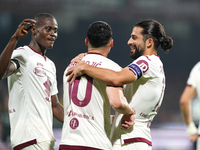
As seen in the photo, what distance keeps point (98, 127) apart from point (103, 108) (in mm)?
180

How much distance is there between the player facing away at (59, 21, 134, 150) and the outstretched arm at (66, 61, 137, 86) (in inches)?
2.6

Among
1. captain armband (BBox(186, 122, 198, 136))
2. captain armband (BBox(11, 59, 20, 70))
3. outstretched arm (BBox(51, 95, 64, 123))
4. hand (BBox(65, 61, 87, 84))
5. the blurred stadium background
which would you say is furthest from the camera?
the blurred stadium background

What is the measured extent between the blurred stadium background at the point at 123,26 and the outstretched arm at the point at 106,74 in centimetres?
849

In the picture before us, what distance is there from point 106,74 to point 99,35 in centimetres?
39

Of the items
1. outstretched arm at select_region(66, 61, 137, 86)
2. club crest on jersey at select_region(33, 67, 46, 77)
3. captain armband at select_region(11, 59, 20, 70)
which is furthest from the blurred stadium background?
outstretched arm at select_region(66, 61, 137, 86)

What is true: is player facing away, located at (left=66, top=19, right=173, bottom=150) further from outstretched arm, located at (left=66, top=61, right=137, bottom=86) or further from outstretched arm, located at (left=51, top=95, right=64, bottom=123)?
outstretched arm, located at (left=51, top=95, right=64, bottom=123)

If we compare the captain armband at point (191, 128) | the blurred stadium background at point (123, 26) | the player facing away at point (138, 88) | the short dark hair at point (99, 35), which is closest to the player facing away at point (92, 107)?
→ the short dark hair at point (99, 35)

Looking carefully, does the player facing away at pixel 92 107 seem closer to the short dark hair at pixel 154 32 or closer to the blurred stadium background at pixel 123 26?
the short dark hair at pixel 154 32

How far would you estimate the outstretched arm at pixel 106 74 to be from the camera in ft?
8.99

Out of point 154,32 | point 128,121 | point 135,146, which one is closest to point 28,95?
point 128,121

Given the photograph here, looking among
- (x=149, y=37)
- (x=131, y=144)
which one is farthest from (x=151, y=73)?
(x=131, y=144)

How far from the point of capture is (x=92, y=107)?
111 inches

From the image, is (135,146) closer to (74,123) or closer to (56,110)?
(74,123)

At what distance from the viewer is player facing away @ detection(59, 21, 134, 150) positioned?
278 cm
